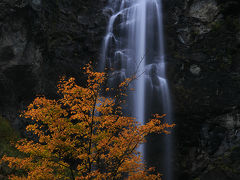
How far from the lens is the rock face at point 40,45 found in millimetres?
14578

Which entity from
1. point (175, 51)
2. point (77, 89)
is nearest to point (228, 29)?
point (175, 51)

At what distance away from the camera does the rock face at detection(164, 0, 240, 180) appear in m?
15.1

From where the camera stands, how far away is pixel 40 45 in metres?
16.5

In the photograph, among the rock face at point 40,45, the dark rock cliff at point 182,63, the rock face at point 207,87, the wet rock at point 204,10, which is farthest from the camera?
the wet rock at point 204,10

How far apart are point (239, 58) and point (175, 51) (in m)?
5.50

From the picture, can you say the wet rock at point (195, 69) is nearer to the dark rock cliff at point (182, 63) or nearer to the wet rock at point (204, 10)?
the dark rock cliff at point (182, 63)

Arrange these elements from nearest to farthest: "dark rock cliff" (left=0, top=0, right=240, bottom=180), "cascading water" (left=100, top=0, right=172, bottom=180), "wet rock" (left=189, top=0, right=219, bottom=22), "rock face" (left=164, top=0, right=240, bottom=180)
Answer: "dark rock cliff" (left=0, top=0, right=240, bottom=180), "rock face" (left=164, top=0, right=240, bottom=180), "cascading water" (left=100, top=0, right=172, bottom=180), "wet rock" (left=189, top=0, right=219, bottom=22)

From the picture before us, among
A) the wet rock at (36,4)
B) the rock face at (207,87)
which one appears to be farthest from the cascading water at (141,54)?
the wet rock at (36,4)

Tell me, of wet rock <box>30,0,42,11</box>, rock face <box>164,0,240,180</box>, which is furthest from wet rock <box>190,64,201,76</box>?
wet rock <box>30,0,42,11</box>

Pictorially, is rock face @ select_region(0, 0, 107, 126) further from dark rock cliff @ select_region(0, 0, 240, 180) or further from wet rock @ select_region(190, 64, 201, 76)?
wet rock @ select_region(190, 64, 201, 76)

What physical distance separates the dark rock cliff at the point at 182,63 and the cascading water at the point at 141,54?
2.93 ft

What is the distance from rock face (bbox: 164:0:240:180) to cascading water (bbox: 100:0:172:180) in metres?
1.02

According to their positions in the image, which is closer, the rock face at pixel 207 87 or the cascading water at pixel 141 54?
the rock face at pixel 207 87

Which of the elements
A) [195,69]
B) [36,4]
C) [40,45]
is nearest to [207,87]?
[195,69]
